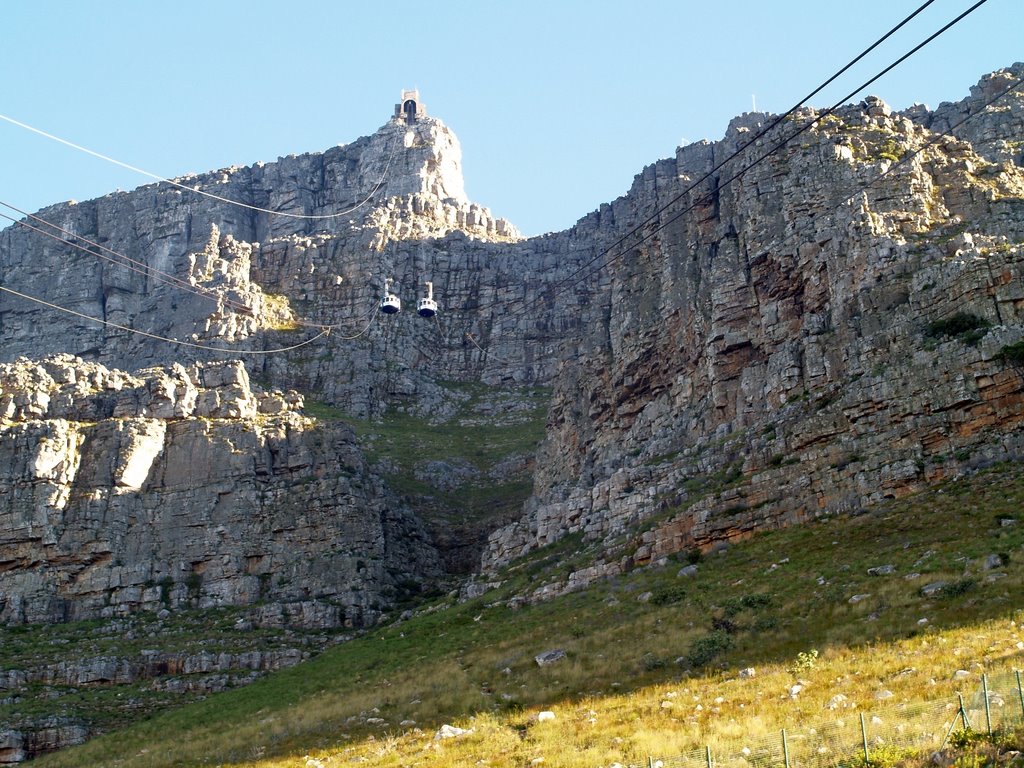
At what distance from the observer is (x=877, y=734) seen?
20.9 meters

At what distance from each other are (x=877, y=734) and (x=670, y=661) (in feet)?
44.0

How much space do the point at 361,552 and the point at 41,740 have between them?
65.8 ft

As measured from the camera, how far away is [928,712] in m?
21.3

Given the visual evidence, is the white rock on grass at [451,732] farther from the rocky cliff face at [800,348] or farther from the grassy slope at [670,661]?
the rocky cliff face at [800,348]

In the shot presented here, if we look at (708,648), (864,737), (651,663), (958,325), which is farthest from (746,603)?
(864,737)

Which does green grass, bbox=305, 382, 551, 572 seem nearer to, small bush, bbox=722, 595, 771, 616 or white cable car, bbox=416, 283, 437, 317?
white cable car, bbox=416, 283, 437, 317

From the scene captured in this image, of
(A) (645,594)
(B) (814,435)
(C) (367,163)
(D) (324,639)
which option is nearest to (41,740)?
(D) (324,639)

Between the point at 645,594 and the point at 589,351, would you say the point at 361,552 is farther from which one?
the point at 645,594

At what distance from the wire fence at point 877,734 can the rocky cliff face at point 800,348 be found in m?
20.4

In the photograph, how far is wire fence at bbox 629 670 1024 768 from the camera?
2008cm

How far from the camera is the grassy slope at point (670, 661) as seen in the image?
26.0 metres

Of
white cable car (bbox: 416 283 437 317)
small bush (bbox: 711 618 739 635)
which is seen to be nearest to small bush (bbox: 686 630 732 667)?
small bush (bbox: 711 618 739 635)

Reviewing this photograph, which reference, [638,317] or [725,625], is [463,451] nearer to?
[638,317]

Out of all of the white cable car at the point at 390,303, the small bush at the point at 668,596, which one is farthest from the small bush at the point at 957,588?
the white cable car at the point at 390,303
